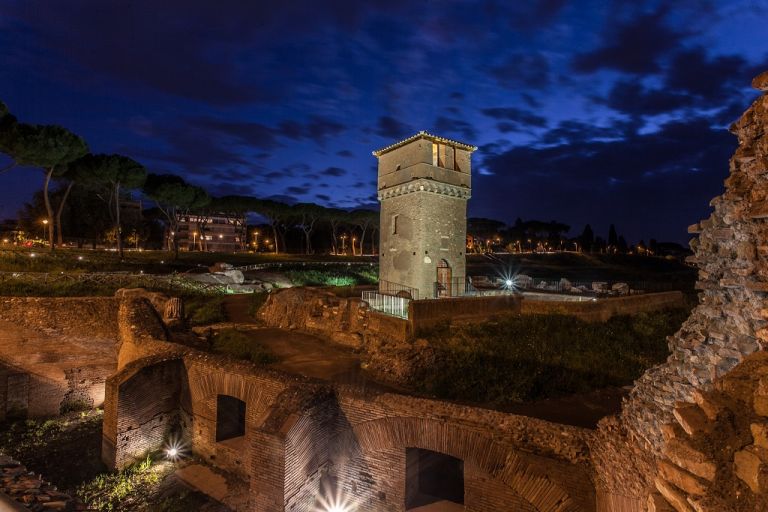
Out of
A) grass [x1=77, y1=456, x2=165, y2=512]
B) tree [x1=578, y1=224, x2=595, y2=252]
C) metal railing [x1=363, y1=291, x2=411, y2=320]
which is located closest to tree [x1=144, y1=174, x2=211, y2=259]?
metal railing [x1=363, y1=291, x2=411, y2=320]

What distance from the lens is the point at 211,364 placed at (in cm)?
978

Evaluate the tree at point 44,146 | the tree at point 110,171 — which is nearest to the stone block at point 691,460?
the tree at point 44,146

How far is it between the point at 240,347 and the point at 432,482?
745cm

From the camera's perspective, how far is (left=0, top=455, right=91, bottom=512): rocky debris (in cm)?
420

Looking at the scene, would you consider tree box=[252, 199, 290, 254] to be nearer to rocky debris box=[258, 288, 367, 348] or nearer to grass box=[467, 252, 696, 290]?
grass box=[467, 252, 696, 290]

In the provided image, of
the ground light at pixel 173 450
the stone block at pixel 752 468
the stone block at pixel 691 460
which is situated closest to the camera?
the stone block at pixel 752 468

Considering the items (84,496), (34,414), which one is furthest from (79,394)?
(84,496)

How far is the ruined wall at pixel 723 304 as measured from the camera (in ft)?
10.9

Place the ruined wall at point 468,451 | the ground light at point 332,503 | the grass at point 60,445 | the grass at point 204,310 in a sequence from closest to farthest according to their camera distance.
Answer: the ruined wall at point 468,451 < the ground light at point 332,503 < the grass at point 60,445 < the grass at point 204,310

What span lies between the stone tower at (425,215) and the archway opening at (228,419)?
860 centimetres

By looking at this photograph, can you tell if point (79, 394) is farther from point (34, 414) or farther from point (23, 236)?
point (23, 236)

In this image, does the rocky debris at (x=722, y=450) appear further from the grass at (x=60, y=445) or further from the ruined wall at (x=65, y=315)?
the ruined wall at (x=65, y=315)

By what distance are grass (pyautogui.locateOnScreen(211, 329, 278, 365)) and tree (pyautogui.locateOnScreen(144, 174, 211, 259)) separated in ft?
90.3

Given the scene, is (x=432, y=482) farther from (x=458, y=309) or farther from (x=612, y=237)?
(x=612, y=237)
